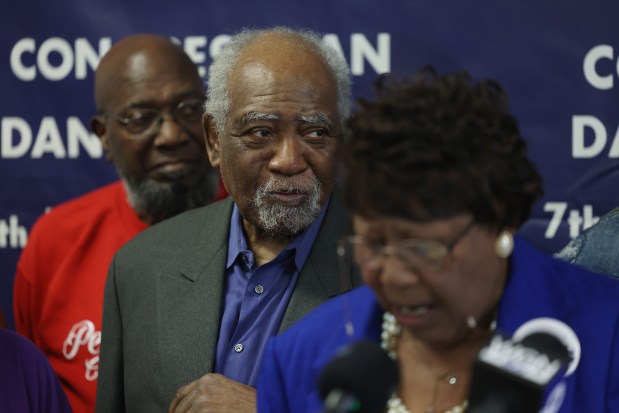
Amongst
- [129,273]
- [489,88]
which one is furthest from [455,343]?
[129,273]

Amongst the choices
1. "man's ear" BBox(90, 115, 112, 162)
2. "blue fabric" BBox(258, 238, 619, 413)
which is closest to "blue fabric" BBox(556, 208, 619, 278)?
"blue fabric" BBox(258, 238, 619, 413)

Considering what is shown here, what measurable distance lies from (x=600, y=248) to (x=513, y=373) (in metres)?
1.05

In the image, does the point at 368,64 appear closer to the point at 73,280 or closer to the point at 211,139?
the point at 211,139

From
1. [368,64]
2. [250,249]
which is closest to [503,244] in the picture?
[250,249]

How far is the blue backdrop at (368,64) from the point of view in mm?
3488

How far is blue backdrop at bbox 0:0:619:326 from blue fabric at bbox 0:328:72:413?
4.58 feet

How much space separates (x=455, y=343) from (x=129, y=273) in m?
1.29

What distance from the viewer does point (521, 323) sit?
1.88 m

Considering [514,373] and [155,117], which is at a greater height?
[155,117]

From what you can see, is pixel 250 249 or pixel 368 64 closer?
pixel 250 249

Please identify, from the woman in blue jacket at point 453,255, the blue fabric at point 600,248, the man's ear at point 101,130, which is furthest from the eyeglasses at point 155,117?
the woman in blue jacket at point 453,255

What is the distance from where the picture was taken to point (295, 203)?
2682 millimetres

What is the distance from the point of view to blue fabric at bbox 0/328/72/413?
102 inches

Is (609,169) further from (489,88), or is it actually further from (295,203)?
(489,88)
